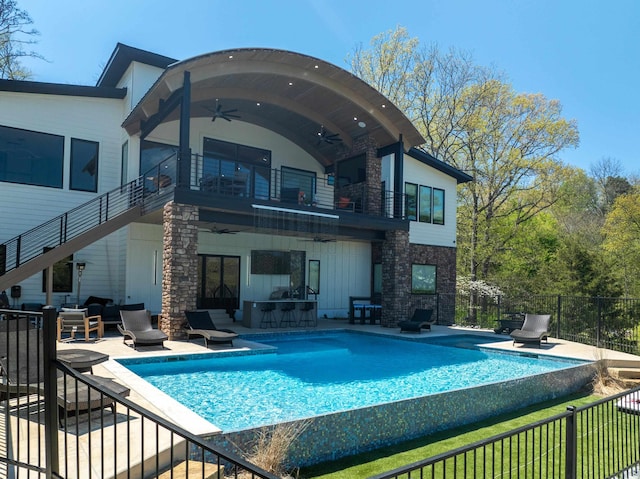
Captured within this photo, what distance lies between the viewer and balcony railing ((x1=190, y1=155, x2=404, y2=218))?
13.7 metres

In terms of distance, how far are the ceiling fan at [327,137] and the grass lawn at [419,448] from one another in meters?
12.3

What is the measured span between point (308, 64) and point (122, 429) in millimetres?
12135

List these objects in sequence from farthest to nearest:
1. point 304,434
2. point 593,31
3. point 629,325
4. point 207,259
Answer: point 593,31 → point 207,259 → point 629,325 → point 304,434

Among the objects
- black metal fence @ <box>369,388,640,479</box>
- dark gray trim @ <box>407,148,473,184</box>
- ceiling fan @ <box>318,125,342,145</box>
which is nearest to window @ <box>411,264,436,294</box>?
dark gray trim @ <box>407,148,473,184</box>

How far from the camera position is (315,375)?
31.6 feet

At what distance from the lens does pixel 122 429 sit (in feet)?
16.2

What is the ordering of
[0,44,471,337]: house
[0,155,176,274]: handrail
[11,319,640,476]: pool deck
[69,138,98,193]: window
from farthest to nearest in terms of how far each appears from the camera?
[69,138,98,193]: window → [0,155,176,274]: handrail → [0,44,471,337]: house → [11,319,640,476]: pool deck

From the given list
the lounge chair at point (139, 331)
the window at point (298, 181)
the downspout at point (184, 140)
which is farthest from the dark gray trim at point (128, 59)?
the lounge chair at point (139, 331)

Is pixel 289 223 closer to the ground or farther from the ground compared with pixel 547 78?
closer to the ground

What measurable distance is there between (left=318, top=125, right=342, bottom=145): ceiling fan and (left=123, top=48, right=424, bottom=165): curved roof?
0.42 ft

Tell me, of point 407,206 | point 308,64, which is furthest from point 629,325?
point 308,64

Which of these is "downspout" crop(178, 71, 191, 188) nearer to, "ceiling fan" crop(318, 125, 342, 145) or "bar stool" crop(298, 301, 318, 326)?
"bar stool" crop(298, 301, 318, 326)

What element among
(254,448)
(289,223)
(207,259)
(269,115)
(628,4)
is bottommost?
(254,448)

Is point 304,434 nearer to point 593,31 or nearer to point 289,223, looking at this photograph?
point 289,223
